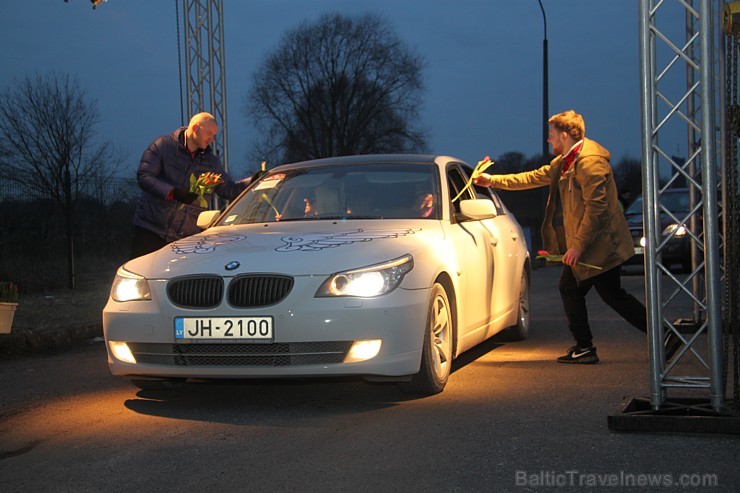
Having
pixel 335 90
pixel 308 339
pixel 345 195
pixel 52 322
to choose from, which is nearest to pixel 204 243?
pixel 345 195

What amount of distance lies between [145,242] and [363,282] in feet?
10.1

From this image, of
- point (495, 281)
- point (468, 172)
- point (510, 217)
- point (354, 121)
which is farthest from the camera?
point (354, 121)

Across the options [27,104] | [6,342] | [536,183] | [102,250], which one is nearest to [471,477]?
[536,183]

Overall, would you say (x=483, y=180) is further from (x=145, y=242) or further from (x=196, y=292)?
(x=196, y=292)

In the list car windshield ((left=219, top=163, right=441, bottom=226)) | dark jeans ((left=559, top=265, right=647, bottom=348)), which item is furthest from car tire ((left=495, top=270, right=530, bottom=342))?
car windshield ((left=219, top=163, right=441, bottom=226))

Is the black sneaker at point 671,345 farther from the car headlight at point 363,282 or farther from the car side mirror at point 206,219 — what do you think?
the car side mirror at point 206,219

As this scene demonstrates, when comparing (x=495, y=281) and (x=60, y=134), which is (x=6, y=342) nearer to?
(x=495, y=281)

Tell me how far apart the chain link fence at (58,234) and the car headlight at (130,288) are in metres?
9.62

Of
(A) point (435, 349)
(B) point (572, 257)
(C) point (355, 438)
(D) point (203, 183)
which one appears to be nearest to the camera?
(C) point (355, 438)

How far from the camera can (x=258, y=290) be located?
17.6 feet

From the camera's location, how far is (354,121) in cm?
6050

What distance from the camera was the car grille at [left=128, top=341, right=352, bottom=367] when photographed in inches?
207

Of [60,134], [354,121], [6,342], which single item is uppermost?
[354,121]

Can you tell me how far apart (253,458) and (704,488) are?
1.97 m
